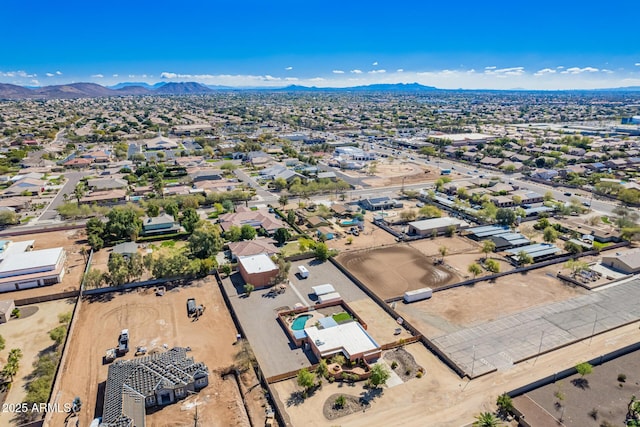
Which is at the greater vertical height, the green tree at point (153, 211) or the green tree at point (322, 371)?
the green tree at point (153, 211)

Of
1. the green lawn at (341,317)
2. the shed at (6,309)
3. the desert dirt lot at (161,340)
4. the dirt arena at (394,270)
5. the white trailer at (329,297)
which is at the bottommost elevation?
the dirt arena at (394,270)

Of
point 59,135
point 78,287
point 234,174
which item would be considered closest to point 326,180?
point 234,174

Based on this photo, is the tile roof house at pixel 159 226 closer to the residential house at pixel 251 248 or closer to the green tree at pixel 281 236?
the residential house at pixel 251 248

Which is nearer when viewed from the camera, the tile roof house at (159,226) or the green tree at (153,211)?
the tile roof house at (159,226)

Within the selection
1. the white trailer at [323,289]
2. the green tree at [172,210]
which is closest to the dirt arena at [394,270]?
the white trailer at [323,289]

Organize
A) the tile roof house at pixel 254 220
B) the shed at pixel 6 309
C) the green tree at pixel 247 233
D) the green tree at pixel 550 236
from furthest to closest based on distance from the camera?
the tile roof house at pixel 254 220
the green tree at pixel 247 233
the green tree at pixel 550 236
the shed at pixel 6 309

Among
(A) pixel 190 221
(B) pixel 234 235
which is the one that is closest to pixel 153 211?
(A) pixel 190 221

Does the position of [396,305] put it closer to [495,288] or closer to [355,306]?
[355,306]
